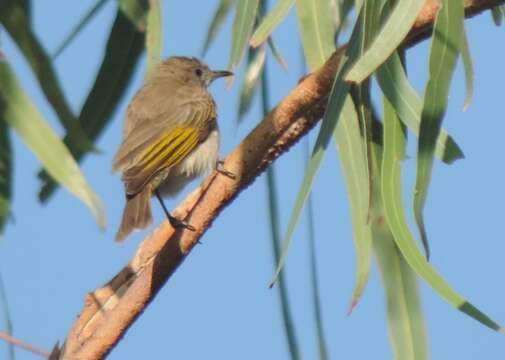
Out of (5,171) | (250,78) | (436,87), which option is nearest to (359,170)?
(436,87)

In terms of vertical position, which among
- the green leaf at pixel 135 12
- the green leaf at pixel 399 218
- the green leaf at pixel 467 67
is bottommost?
the green leaf at pixel 399 218

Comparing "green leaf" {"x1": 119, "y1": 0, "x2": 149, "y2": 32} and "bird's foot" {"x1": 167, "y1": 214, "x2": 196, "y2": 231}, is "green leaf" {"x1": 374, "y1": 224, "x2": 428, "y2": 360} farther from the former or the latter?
"green leaf" {"x1": 119, "y1": 0, "x2": 149, "y2": 32}

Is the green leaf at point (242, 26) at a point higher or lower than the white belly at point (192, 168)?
higher

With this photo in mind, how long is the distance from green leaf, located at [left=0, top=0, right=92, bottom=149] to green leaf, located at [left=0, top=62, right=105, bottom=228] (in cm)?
3

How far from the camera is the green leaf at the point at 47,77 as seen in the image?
1.94 metres

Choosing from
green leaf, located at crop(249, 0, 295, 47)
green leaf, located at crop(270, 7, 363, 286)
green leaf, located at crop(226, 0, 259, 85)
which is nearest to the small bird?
green leaf, located at crop(226, 0, 259, 85)

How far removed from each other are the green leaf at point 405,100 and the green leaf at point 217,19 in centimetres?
58

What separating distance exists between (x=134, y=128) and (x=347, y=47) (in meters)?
1.85

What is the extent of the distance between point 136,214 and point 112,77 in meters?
0.93

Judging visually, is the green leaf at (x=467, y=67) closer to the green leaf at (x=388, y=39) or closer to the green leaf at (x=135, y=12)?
the green leaf at (x=388, y=39)

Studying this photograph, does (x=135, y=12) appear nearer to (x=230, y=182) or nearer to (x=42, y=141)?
(x=230, y=182)

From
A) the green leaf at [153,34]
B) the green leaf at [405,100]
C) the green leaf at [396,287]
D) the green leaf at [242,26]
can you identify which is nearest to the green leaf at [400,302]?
the green leaf at [396,287]

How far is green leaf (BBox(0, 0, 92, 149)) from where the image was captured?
6.38 ft

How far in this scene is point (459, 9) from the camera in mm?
2438
